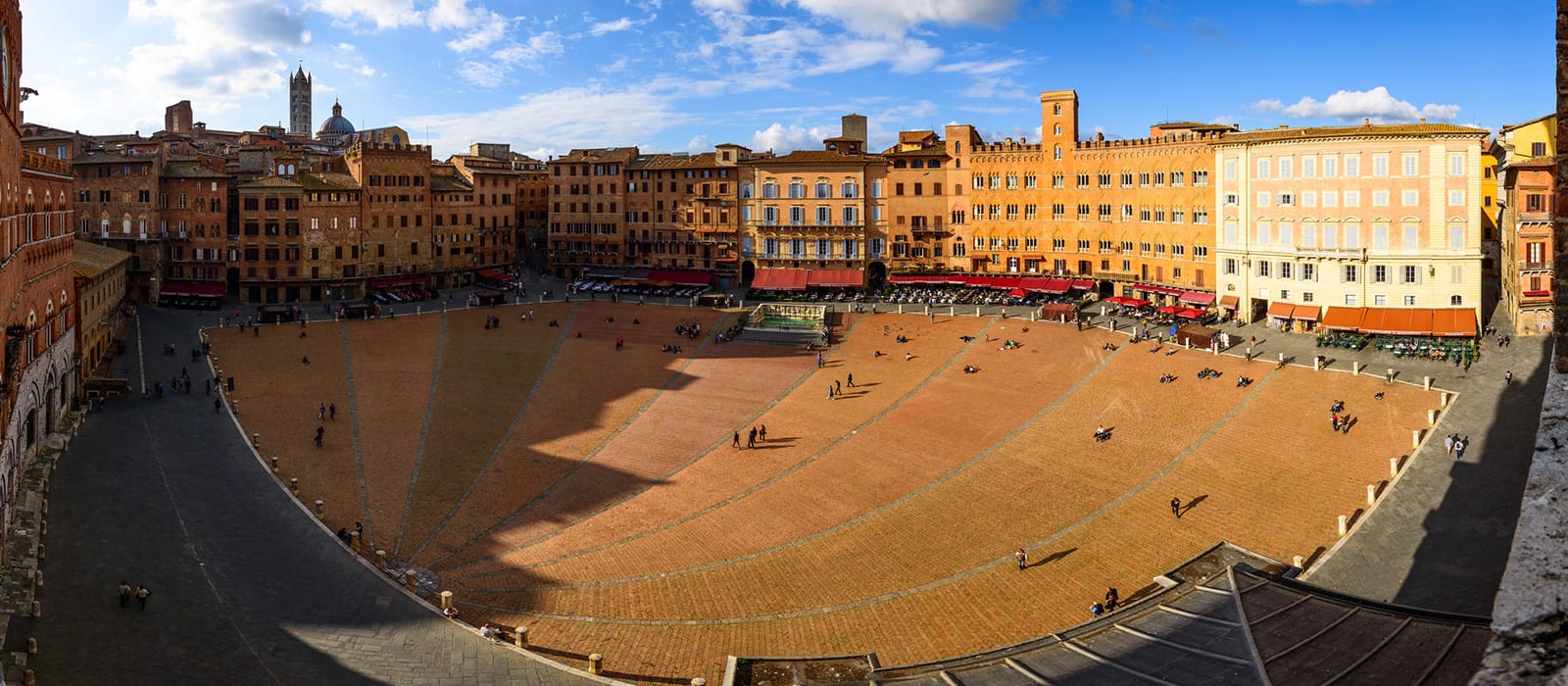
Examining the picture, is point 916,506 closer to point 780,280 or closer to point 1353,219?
point 1353,219

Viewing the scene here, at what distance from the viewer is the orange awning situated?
6862 cm

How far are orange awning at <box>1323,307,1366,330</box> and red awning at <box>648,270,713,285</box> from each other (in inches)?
2218

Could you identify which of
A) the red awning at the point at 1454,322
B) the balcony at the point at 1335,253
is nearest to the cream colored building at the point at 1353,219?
the balcony at the point at 1335,253

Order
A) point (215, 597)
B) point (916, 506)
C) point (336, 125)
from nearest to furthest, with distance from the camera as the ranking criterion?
point (215, 597), point (916, 506), point (336, 125)

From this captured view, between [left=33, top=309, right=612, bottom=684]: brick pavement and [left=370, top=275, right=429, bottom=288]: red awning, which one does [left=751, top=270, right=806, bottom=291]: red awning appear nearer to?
[left=370, top=275, right=429, bottom=288]: red awning

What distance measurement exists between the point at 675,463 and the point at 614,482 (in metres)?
4.35

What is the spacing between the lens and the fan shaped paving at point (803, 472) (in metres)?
40.3

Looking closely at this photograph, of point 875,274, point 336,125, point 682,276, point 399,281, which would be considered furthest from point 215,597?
point 336,125

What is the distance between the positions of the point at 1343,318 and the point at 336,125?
169 metres

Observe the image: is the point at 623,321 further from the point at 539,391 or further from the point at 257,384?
the point at 257,384

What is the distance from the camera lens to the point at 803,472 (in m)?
56.5

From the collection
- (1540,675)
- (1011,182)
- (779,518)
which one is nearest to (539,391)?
(779,518)

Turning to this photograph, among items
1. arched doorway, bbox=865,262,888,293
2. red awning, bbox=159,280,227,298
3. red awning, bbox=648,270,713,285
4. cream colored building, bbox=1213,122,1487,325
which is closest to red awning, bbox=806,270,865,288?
arched doorway, bbox=865,262,888,293

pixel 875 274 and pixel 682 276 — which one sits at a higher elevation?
pixel 682 276
